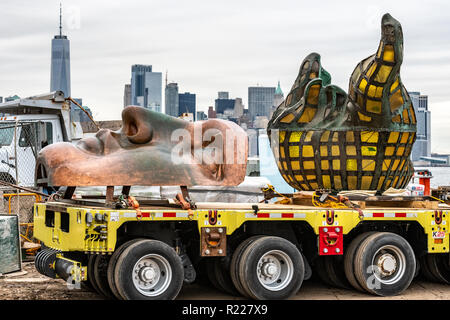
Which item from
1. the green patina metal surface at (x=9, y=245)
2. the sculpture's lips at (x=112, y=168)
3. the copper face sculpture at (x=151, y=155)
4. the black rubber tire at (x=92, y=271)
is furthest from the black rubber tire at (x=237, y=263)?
the green patina metal surface at (x=9, y=245)

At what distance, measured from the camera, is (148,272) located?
9484 millimetres

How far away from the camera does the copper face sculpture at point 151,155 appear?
33.2 feet

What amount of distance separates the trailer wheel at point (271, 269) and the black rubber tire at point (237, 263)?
0.09 meters

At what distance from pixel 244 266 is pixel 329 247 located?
57.7 inches

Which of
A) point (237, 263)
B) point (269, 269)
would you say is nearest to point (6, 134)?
point (237, 263)

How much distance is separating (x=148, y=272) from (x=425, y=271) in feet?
17.4

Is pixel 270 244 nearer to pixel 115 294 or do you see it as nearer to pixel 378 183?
pixel 115 294

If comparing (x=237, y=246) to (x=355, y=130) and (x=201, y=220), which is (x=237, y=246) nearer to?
(x=201, y=220)

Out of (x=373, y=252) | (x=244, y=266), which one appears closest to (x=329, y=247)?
(x=373, y=252)

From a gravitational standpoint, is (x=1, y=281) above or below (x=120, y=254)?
below

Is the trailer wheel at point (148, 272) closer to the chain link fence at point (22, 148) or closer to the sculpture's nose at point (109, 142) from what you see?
the sculpture's nose at point (109, 142)

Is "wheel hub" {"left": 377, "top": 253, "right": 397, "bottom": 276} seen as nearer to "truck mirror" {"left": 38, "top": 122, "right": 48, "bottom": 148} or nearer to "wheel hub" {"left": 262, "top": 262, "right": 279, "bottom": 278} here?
"wheel hub" {"left": 262, "top": 262, "right": 279, "bottom": 278}

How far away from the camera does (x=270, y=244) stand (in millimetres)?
Answer: 10227

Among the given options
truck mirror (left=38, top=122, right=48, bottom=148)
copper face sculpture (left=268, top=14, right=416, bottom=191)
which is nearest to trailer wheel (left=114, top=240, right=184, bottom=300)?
copper face sculpture (left=268, top=14, right=416, bottom=191)
